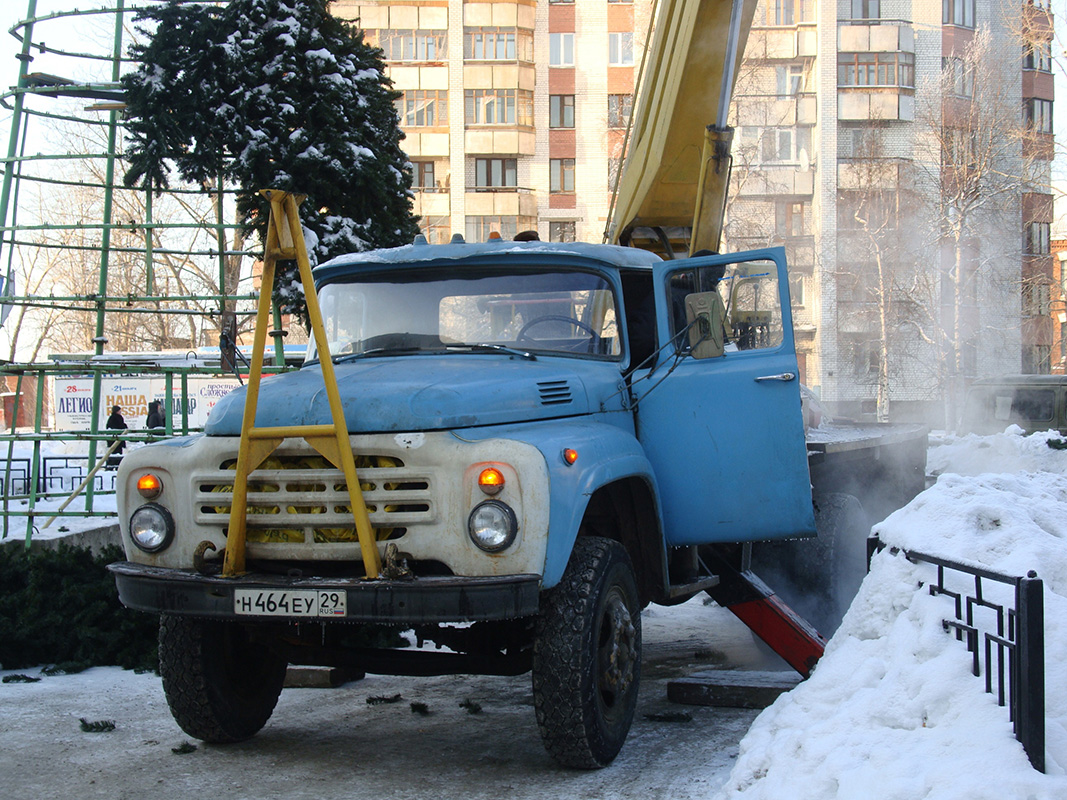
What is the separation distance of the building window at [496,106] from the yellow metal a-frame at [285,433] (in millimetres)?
37754

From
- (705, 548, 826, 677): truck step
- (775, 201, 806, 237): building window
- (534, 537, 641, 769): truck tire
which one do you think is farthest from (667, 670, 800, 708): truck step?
(775, 201, 806, 237): building window

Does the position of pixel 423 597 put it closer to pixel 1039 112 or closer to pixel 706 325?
pixel 706 325

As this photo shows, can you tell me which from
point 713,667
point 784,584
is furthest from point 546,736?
point 784,584

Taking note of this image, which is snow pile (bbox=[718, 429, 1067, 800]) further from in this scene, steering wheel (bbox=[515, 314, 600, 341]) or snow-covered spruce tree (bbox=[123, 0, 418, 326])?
snow-covered spruce tree (bbox=[123, 0, 418, 326])

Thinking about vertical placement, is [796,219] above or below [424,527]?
above

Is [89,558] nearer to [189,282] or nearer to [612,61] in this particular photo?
[189,282]

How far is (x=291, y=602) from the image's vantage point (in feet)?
14.1

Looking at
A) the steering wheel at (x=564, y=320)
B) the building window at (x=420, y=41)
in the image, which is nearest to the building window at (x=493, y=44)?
the building window at (x=420, y=41)

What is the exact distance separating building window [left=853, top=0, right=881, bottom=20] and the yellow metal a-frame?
40666 millimetres

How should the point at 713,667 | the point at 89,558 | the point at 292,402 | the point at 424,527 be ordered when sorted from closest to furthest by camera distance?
the point at 424,527 → the point at 292,402 → the point at 713,667 → the point at 89,558

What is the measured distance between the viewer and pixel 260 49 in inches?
398

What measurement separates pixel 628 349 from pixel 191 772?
291 cm

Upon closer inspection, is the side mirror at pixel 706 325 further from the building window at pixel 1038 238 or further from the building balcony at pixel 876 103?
the building window at pixel 1038 238

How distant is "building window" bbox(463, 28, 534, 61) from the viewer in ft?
135
